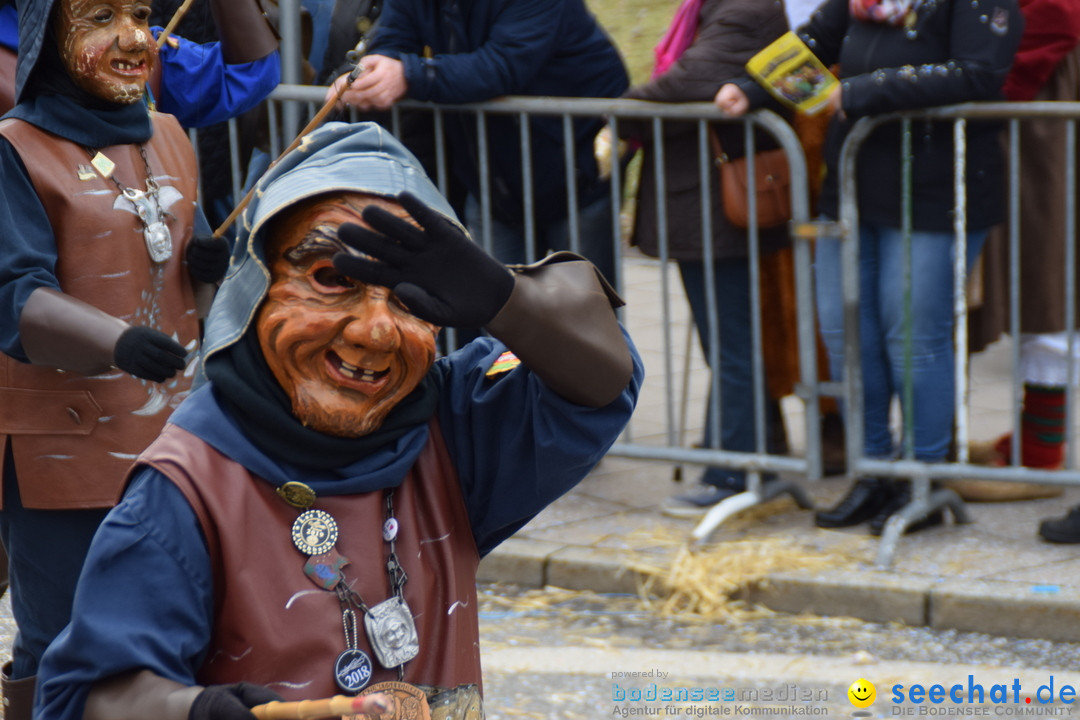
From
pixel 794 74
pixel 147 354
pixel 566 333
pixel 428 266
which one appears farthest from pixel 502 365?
pixel 794 74

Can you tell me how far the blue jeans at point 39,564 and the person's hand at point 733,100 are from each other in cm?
261

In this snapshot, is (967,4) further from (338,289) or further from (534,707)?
(338,289)

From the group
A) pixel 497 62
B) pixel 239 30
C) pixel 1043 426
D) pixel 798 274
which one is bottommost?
pixel 1043 426

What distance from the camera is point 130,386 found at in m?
3.36

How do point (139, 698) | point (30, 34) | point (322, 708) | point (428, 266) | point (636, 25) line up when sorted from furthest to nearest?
point (636, 25), point (30, 34), point (428, 266), point (139, 698), point (322, 708)

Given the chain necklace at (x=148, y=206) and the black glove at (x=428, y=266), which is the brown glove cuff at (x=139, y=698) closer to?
the black glove at (x=428, y=266)

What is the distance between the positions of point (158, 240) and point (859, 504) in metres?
2.84

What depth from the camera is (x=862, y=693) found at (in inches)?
160

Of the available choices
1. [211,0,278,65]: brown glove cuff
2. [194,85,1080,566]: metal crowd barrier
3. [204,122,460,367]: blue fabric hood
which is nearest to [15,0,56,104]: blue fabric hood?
[211,0,278,65]: brown glove cuff

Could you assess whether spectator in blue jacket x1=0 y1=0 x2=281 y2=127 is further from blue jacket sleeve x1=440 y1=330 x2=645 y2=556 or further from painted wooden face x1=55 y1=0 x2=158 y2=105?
blue jacket sleeve x1=440 y1=330 x2=645 y2=556

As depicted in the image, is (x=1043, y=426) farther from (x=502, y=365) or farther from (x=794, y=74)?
(x=502, y=365)

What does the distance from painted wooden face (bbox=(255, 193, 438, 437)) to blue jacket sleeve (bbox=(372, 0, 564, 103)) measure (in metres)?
3.35

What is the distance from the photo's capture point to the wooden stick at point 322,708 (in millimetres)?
1646

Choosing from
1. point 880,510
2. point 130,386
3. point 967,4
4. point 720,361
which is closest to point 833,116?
point 967,4
